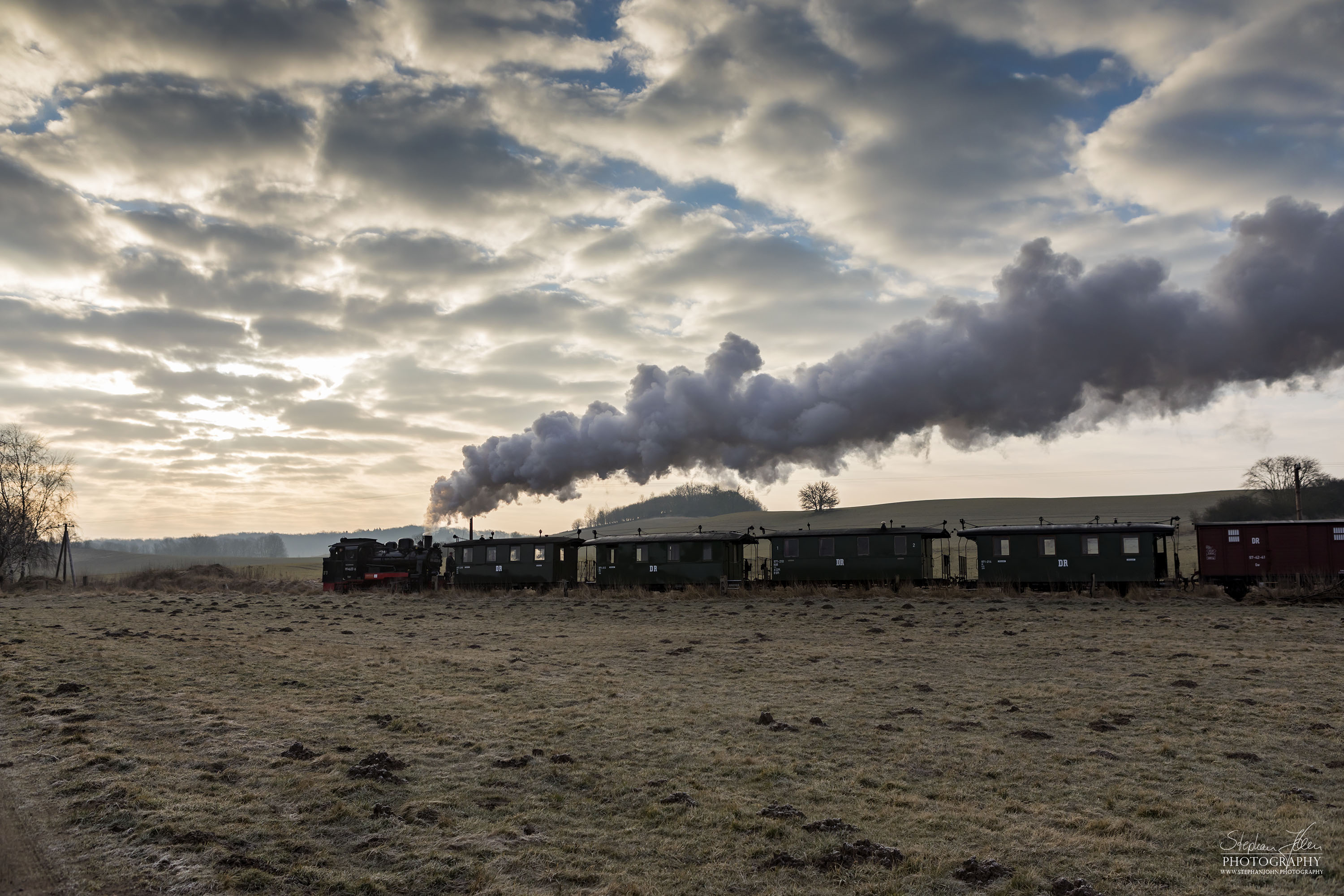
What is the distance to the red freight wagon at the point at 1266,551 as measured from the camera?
3375cm

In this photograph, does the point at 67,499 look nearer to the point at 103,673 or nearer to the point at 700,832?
the point at 103,673

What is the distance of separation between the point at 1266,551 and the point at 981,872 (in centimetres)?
3587

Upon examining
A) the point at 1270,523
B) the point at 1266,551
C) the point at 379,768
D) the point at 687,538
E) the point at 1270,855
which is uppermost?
the point at 1270,523

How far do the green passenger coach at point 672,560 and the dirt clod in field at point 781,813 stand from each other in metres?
33.9

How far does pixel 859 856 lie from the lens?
7.40m

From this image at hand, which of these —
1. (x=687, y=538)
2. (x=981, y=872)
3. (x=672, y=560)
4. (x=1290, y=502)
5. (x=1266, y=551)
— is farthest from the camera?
(x=1290, y=502)

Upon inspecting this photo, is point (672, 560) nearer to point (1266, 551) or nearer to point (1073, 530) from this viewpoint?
point (1073, 530)

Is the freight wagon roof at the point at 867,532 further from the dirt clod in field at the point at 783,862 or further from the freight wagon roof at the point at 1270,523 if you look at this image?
the dirt clod in field at the point at 783,862

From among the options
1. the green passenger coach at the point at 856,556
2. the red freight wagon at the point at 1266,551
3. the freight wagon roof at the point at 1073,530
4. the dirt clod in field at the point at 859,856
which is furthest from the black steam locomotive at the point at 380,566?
the dirt clod in field at the point at 859,856

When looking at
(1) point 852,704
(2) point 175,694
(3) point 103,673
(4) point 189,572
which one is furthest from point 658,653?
(4) point 189,572

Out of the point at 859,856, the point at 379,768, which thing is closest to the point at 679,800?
the point at 859,856

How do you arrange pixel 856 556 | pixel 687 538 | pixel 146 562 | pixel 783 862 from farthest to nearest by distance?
pixel 146 562
pixel 687 538
pixel 856 556
pixel 783 862

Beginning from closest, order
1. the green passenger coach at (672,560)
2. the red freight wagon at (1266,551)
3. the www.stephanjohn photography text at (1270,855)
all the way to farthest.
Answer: the www.stephanjohn photography text at (1270,855)
the red freight wagon at (1266,551)
the green passenger coach at (672,560)

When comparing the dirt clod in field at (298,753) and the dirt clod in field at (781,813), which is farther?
the dirt clod in field at (298,753)
